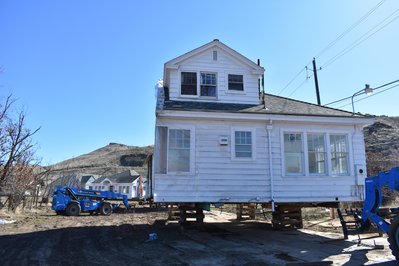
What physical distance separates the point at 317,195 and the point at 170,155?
6.01 metres

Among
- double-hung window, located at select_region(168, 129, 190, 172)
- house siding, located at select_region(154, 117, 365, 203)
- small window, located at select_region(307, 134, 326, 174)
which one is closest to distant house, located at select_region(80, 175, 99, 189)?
double-hung window, located at select_region(168, 129, 190, 172)

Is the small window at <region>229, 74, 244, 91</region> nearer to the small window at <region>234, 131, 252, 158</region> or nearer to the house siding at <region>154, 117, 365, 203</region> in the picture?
the house siding at <region>154, 117, 365, 203</region>

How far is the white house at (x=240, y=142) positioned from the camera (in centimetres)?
1297

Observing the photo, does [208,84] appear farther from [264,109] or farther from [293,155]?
[293,155]

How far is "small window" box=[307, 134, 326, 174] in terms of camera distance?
14200 millimetres

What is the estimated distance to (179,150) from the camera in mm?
13086

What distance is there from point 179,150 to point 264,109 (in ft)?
12.8

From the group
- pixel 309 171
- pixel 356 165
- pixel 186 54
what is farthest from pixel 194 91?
pixel 356 165

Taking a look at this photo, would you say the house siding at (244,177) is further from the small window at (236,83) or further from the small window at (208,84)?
the small window at (236,83)

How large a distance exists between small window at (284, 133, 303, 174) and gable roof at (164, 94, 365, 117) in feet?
3.77

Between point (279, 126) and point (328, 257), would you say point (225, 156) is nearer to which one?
point (279, 126)

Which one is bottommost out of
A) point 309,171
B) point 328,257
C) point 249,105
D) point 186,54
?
point 328,257

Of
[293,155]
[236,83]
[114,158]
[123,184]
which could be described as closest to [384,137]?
[123,184]

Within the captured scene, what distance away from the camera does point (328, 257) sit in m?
9.50
